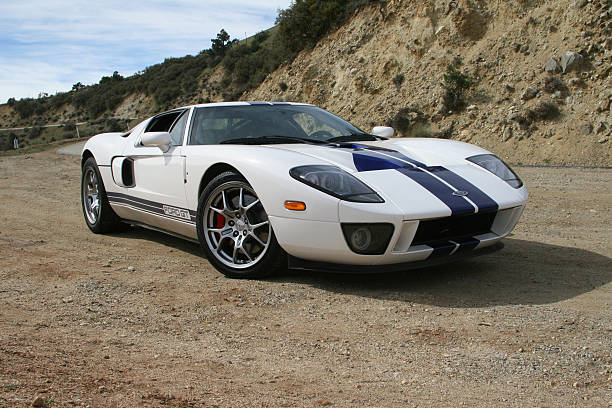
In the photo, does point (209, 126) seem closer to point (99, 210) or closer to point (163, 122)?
point (163, 122)

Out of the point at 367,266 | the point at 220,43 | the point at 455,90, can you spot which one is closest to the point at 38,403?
the point at 367,266

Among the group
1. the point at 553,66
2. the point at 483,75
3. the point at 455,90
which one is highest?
the point at 553,66

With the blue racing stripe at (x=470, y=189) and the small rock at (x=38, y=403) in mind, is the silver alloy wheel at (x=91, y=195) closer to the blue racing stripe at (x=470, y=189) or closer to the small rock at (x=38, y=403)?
the blue racing stripe at (x=470, y=189)

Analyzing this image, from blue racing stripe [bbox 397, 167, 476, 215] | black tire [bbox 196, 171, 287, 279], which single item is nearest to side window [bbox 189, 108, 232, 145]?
black tire [bbox 196, 171, 287, 279]

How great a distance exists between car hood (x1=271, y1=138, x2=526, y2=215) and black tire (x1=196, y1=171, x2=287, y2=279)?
50cm

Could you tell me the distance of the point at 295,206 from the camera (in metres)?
4.00

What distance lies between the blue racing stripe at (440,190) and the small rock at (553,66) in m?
13.8

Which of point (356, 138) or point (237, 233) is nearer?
point (237, 233)

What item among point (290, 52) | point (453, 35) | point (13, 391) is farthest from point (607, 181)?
point (290, 52)

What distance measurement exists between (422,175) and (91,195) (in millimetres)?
3942

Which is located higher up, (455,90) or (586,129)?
(455,90)

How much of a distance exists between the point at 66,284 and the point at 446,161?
9.45 feet

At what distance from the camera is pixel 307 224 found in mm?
3961

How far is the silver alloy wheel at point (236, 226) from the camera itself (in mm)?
4379
